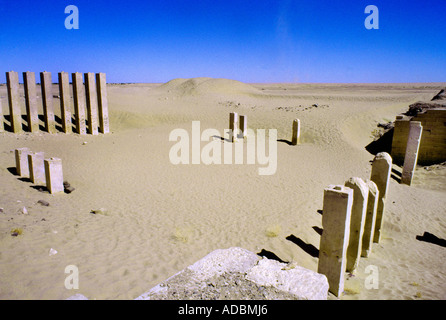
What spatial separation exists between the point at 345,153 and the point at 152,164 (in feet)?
32.2

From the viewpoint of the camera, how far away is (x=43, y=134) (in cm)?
1509

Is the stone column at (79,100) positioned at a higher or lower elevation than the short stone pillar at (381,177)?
higher

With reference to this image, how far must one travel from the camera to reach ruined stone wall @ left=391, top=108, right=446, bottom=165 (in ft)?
44.2

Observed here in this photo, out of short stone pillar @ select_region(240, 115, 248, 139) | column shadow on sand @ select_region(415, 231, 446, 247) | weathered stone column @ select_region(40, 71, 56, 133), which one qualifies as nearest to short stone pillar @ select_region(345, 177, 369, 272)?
column shadow on sand @ select_region(415, 231, 446, 247)

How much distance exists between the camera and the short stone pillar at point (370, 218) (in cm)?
595

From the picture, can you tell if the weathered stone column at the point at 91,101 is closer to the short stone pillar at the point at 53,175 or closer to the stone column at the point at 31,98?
the stone column at the point at 31,98

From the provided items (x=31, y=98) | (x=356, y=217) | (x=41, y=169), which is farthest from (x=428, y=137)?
(x=31, y=98)

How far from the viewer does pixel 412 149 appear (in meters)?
11.2

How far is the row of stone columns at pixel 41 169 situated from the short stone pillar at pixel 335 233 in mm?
7338

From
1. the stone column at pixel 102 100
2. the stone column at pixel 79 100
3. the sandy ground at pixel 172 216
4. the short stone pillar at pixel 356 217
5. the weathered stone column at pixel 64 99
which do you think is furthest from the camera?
the stone column at pixel 102 100

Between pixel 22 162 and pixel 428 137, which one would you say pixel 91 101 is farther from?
pixel 428 137

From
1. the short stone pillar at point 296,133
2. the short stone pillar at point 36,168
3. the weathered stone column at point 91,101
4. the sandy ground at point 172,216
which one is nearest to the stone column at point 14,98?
the sandy ground at point 172,216

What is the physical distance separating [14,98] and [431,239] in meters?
18.2
